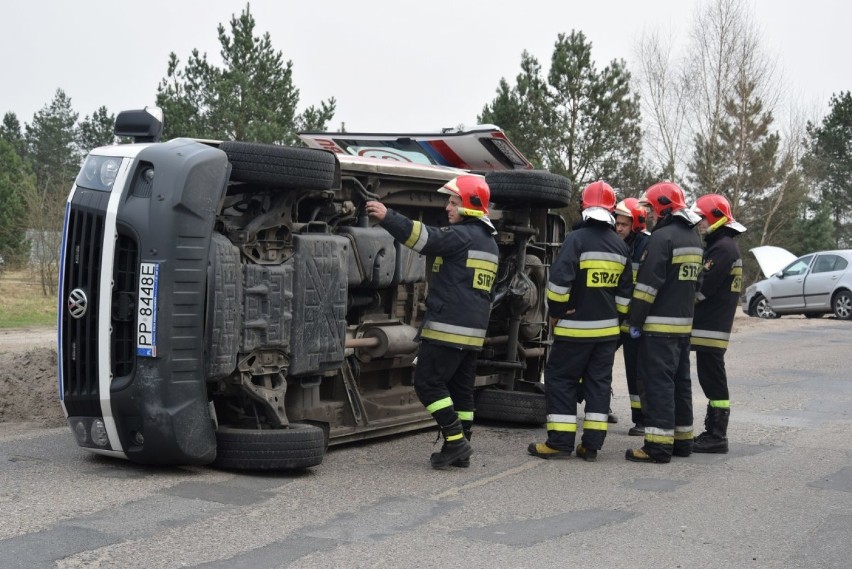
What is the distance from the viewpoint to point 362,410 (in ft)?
24.5

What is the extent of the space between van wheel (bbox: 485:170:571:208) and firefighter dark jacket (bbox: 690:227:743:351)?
128 cm

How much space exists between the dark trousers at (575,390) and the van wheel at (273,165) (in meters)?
2.29

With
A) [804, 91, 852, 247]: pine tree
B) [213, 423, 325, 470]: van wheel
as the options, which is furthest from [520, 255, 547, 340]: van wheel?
[804, 91, 852, 247]: pine tree

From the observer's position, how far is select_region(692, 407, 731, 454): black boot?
798 centimetres

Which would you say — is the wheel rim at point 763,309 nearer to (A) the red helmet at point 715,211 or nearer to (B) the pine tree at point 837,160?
(A) the red helmet at point 715,211

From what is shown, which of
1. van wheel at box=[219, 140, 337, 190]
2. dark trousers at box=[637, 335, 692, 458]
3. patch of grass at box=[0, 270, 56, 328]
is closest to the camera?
van wheel at box=[219, 140, 337, 190]

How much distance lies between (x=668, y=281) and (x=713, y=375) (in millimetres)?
1015

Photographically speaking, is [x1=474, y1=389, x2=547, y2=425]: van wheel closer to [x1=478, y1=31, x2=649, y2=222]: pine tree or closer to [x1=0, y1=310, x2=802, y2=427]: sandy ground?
[x1=0, y1=310, x2=802, y2=427]: sandy ground

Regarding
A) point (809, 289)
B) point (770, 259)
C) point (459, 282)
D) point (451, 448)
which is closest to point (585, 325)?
point (459, 282)

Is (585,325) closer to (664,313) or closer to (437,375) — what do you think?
(664,313)

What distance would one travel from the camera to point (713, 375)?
324 inches

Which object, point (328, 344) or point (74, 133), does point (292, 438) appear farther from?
point (74, 133)

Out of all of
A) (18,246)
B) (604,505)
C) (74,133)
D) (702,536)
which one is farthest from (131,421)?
(74,133)

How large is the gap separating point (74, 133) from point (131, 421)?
178 feet
